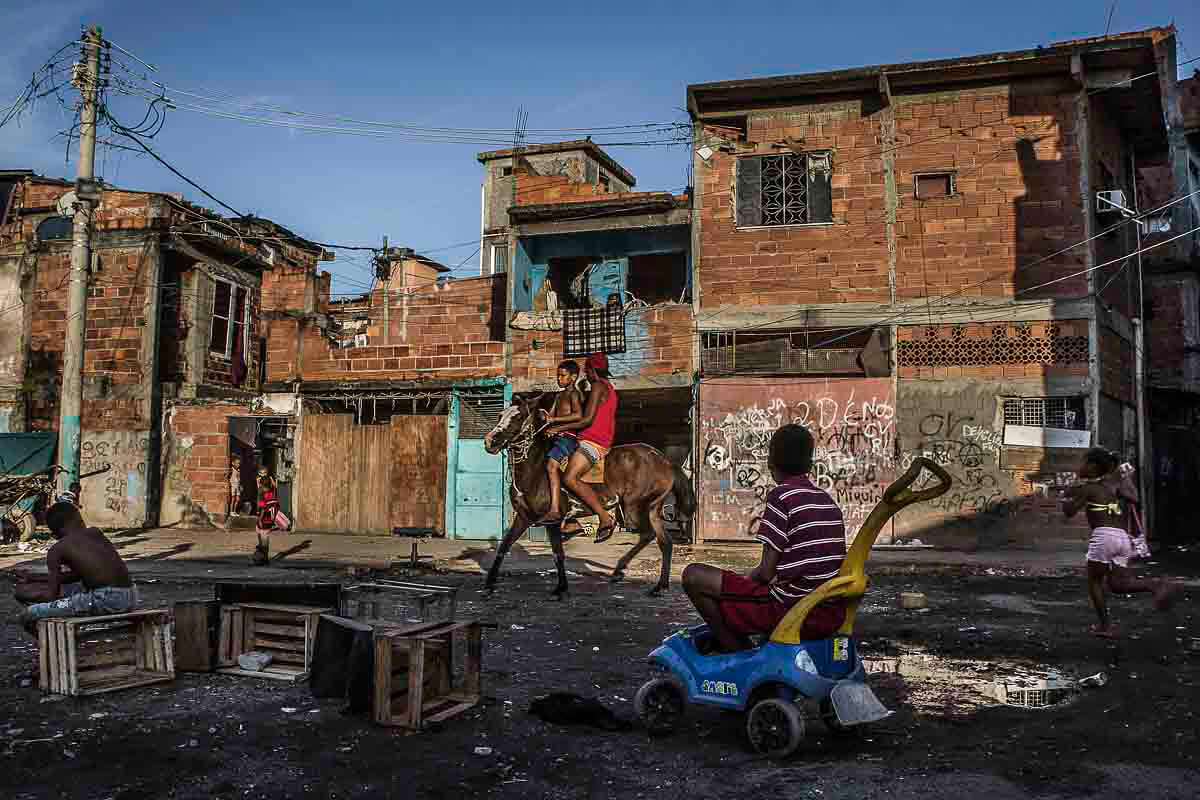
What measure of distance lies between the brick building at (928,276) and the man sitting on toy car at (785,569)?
1215cm

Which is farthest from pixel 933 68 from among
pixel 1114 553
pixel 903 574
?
pixel 1114 553

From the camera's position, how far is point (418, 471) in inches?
763

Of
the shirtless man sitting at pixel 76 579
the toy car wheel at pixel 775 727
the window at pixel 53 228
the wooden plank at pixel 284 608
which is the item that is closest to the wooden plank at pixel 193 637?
the wooden plank at pixel 284 608

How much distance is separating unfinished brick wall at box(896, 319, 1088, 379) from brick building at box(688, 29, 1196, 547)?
3 cm

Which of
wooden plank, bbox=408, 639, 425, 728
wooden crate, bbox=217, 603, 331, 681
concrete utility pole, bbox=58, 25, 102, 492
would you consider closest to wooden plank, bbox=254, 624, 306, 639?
wooden crate, bbox=217, 603, 331, 681

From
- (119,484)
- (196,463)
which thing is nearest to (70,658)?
(196,463)

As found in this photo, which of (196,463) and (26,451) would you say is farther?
(196,463)

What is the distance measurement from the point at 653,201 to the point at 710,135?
1.65 m

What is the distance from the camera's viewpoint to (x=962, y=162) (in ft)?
55.0

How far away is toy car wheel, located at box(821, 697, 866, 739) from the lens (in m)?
4.49

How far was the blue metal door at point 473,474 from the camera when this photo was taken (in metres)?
19.0

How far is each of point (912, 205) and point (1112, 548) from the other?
1060cm

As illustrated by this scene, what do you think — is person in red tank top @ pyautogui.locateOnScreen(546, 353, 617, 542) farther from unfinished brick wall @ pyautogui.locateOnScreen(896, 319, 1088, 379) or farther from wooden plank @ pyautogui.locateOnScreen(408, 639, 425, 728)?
unfinished brick wall @ pyautogui.locateOnScreen(896, 319, 1088, 379)

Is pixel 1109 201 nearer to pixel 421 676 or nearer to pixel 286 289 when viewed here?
pixel 421 676
